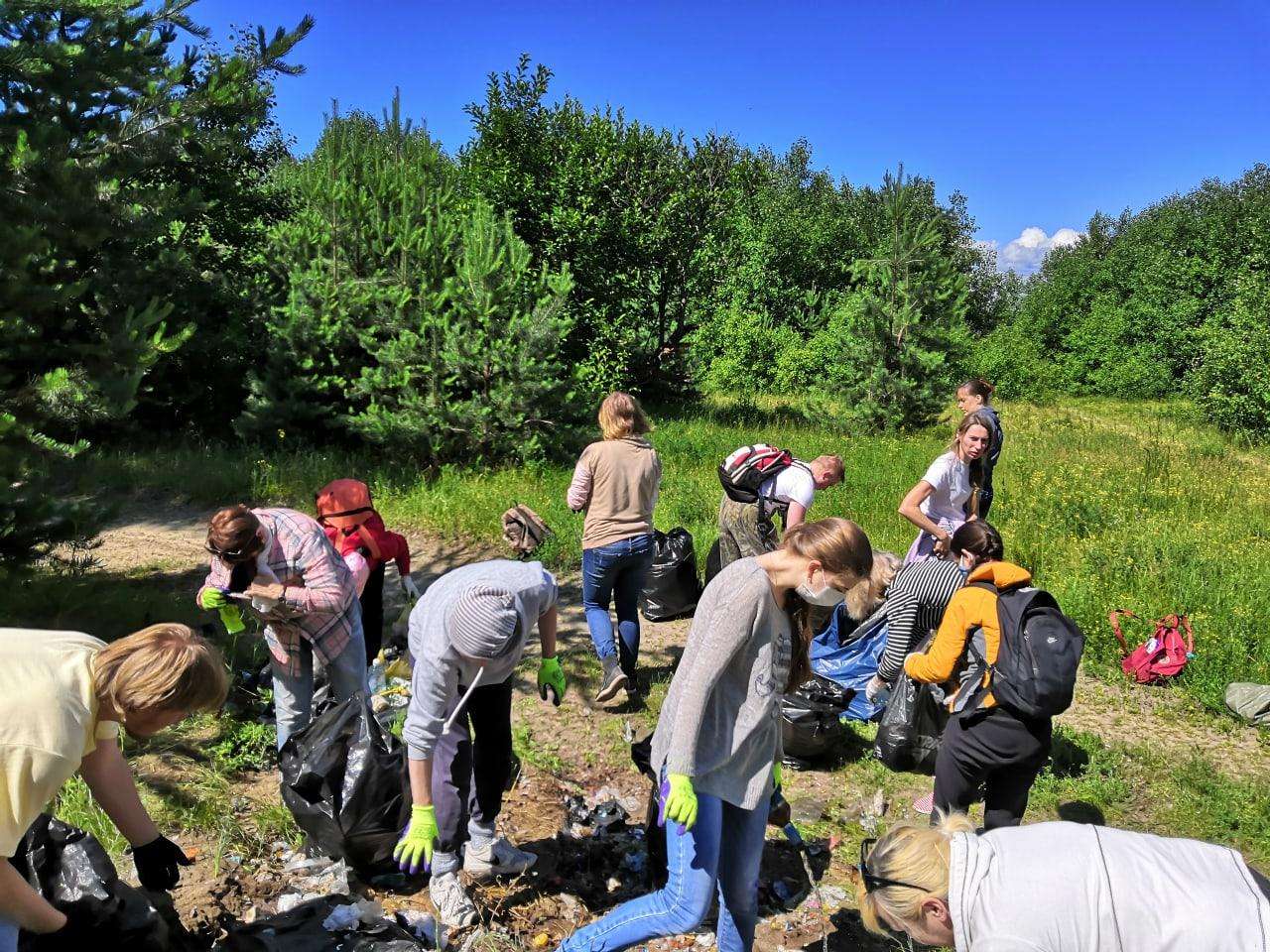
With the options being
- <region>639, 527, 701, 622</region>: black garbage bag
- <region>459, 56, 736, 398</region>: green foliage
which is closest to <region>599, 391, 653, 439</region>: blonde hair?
<region>639, 527, 701, 622</region>: black garbage bag

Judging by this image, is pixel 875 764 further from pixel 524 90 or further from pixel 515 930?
pixel 524 90

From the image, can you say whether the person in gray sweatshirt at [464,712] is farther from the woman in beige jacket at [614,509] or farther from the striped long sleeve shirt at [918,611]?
the striped long sleeve shirt at [918,611]

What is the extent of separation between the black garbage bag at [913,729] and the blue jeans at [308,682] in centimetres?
264

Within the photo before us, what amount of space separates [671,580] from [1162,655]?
10.9 feet

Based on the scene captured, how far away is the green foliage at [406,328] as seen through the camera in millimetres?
9898

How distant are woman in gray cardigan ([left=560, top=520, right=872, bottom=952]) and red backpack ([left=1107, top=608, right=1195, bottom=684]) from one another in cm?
408

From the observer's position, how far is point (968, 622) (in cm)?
331

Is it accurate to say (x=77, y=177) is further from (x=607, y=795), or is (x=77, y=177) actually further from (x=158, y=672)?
(x=607, y=795)

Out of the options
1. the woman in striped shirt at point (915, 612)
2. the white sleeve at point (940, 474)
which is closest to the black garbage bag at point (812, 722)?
the woman in striped shirt at point (915, 612)

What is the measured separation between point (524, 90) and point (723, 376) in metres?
10.3

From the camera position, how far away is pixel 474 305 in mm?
9883

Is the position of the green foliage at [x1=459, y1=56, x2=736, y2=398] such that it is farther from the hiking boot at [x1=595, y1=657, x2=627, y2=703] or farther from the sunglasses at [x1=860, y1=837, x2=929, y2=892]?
the sunglasses at [x1=860, y1=837, x2=929, y2=892]

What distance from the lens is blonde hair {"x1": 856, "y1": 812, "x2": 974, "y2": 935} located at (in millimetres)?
1869

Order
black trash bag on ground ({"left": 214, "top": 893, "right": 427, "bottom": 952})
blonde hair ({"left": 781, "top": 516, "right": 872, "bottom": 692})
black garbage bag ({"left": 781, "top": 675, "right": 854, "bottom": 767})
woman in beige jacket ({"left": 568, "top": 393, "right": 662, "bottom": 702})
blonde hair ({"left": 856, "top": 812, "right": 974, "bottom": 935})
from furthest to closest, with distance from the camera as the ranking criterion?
woman in beige jacket ({"left": 568, "top": 393, "right": 662, "bottom": 702}) < black garbage bag ({"left": 781, "top": 675, "right": 854, "bottom": 767}) < black trash bag on ground ({"left": 214, "top": 893, "right": 427, "bottom": 952}) < blonde hair ({"left": 781, "top": 516, "right": 872, "bottom": 692}) < blonde hair ({"left": 856, "top": 812, "right": 974, "bottom": 935})
